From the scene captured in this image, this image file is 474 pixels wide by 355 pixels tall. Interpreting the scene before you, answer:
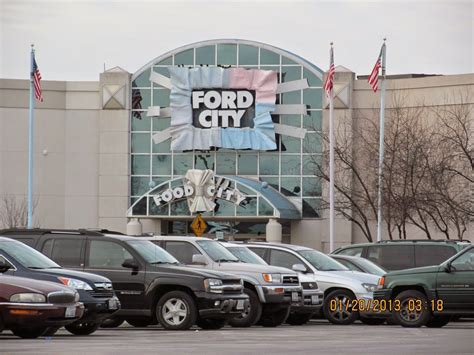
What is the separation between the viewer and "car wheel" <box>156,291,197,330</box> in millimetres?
23103

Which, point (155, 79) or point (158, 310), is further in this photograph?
point (155, 79)

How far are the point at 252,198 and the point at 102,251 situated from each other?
3617 cm

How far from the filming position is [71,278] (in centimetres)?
2086

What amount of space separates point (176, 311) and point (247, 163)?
128ft

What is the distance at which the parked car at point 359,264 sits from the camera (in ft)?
98.4

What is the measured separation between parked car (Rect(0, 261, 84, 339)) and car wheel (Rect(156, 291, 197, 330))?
3.65 meters

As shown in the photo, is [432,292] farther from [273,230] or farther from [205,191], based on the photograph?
[205,191]

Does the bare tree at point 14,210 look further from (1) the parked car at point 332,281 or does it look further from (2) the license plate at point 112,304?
(2) the license plate at point 112,304

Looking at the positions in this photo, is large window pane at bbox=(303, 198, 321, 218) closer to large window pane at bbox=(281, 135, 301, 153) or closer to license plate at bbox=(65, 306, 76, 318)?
large window pane at bbox=(281, 135, 301, 153)

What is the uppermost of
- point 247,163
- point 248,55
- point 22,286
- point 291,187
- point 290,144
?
Answer: point 248,55

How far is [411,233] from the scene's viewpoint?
199ft

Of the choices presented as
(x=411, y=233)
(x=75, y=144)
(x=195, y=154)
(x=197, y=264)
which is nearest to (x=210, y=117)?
(x=195, y=154)

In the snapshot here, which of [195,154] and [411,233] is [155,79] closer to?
[195,154]

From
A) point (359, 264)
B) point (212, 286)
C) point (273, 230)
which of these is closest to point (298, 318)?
point (359, 264)
